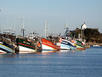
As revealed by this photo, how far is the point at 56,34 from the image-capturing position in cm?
17600

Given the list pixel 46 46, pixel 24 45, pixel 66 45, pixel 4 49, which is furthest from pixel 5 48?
pixel 66 45

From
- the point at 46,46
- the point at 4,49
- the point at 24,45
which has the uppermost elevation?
the point at 24,45

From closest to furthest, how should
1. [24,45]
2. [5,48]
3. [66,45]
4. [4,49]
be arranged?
1. [4,49]
2. [5,48]
3. [24,45]
4. [66,45]

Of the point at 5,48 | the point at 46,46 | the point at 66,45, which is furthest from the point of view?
the point at 66,45

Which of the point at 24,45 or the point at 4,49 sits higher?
the point at 24,45

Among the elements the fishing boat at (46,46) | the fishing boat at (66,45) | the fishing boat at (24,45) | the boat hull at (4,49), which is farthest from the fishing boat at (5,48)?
the fishing boat at (66,45)

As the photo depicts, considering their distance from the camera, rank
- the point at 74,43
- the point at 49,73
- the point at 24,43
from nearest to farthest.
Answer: the point at 49,73
the point at 24,43
the point at 74,43

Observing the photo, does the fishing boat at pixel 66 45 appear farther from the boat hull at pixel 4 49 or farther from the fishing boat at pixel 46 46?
the boat hull at pixel 4 49

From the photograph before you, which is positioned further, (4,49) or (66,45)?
(66,45)

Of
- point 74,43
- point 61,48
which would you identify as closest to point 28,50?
point 61,48

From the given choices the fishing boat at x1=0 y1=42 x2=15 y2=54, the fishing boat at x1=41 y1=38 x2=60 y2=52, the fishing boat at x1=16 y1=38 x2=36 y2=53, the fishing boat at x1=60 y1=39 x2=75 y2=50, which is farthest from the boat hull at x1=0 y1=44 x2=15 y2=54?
the fishing boat at x1=60 y1=39 x2=75 y2=50

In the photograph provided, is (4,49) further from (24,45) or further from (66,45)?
(66,45)

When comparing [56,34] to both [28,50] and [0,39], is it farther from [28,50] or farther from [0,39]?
[0,39]

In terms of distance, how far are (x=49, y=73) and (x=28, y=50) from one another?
5536 cm
